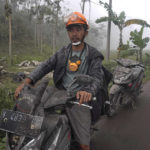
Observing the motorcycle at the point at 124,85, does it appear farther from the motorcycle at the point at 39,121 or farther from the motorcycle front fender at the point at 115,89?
the motorcycle at the point at 39,121

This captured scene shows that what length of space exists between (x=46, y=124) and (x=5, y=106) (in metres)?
2.34

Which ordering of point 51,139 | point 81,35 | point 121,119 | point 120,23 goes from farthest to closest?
point 120,23 < point 121,119 < point 81,35 < point 51,139

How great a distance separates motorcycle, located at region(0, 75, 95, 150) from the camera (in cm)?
141

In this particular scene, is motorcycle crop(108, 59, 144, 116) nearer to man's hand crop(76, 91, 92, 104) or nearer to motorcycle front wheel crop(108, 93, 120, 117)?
motorcycle front wheel crop(108, 93, 120, 117)

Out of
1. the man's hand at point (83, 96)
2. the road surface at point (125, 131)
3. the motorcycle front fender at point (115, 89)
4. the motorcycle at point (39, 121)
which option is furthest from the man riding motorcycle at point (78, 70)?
the motorcycle front fender at point (115, 89)

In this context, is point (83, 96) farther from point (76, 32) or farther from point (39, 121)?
point (76, 32)

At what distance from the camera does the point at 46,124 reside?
150 cm

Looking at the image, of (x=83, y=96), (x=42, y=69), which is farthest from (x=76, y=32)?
(x=83, y=96)

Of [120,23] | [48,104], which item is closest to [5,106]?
[48,104]

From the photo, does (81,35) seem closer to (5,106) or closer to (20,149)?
(20,149)

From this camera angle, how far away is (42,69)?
2303mm

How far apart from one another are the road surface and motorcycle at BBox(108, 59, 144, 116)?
8.3 inches

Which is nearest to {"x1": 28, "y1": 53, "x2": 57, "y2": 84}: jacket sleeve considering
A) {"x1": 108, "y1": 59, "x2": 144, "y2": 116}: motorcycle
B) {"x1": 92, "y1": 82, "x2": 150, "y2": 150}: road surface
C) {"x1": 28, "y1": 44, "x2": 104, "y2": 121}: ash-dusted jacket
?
{"x1": 28, "y1": 44, "x2": 104, "y2": 121}: ash-dusted jacket

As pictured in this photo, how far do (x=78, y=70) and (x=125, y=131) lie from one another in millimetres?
1826
